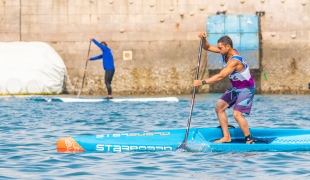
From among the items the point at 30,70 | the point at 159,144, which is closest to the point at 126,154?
the point at 159,144

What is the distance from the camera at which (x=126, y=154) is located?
1154 cm

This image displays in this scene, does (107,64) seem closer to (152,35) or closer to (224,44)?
(152,35)

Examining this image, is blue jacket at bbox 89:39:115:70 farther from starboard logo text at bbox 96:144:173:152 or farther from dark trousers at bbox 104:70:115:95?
starboard logo text at bbox 96:144:173:152

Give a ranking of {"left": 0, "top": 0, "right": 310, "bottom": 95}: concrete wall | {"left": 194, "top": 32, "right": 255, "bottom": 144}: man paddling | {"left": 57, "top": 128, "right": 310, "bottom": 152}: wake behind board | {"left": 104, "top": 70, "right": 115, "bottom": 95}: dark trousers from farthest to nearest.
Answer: {"left": 0, "top": 0, "right": 310, "bottom": 95}: concrete wall
{"left": 104, "top": 70, "right": 115, "bottom": 95}: dark trousers
{"left": 194, "top": 32, "right": 255, "bottom": 144}: man paddling
{"left": 57, "top": 128, "right": 310, "bottom": 152}: wake behind board

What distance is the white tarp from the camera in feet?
84.3

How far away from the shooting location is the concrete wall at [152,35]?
→ 2641 centimetres

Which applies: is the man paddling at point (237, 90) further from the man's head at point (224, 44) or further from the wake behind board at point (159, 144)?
the wake behind board at point (159, 144)

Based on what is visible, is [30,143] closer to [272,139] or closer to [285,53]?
[272,139]

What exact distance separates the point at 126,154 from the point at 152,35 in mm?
15300

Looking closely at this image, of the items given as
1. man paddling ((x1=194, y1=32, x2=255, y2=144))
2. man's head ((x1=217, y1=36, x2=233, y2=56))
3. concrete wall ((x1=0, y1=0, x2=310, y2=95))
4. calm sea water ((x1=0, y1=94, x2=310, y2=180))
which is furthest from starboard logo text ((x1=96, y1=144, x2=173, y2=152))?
concrete wall ((x1=0, y1=0, x2=310, y2=95))

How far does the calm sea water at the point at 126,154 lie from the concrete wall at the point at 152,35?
4655 millimetres

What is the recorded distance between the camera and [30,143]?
1291 cm

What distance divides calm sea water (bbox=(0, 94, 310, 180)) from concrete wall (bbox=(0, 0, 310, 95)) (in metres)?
4.66

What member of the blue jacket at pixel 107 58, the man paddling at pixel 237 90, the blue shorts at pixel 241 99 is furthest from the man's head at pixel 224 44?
the blue jacket at pixel 107 58
